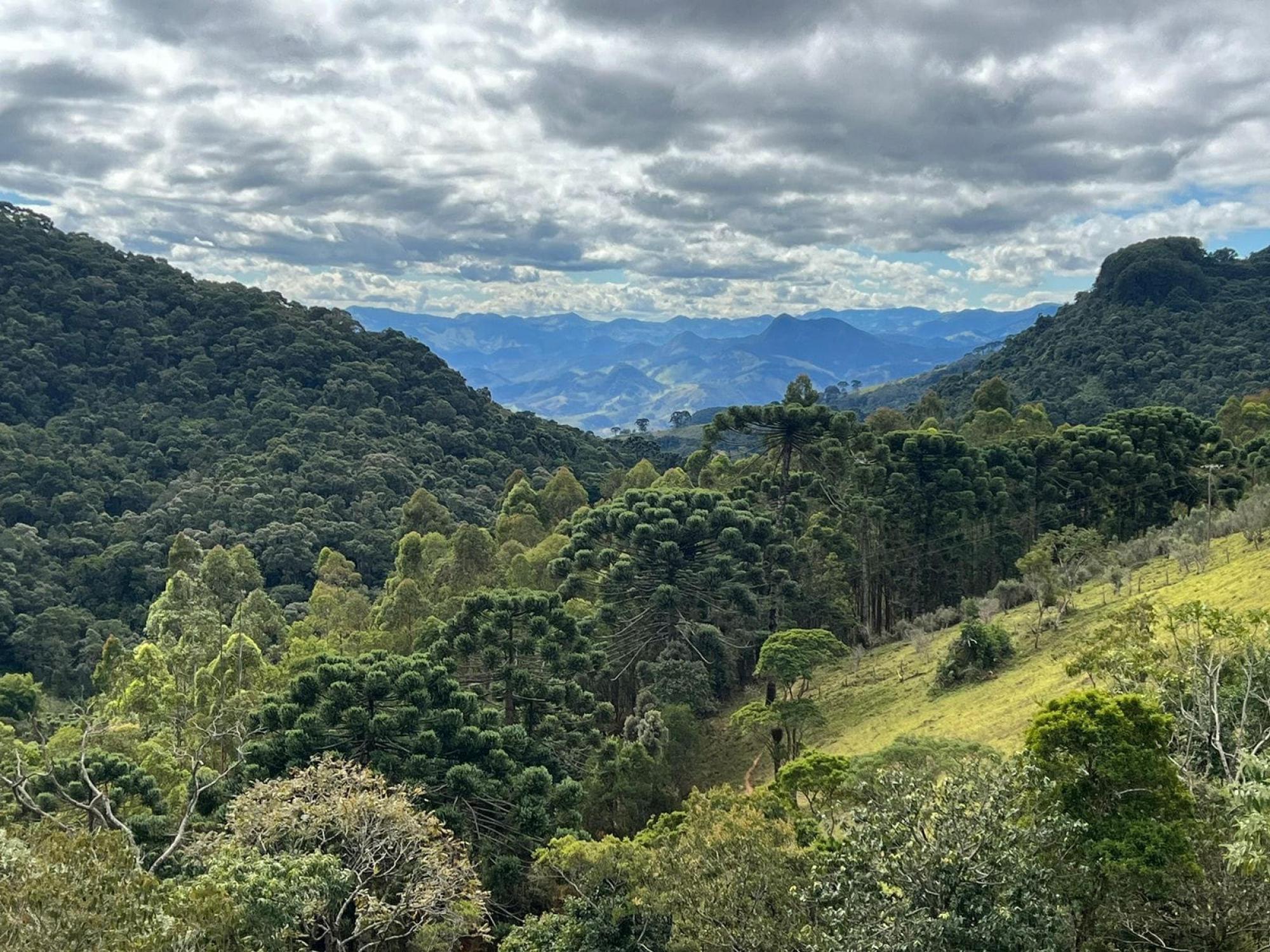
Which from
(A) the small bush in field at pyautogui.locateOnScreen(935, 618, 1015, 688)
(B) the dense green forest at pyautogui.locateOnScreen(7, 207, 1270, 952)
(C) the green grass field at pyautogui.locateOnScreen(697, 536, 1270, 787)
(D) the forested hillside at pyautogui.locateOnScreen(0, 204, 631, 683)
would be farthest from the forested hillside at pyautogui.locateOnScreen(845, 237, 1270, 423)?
(A) the small bush in field at pyautogui.locateOnScreen(935, 618, 1015, 688)

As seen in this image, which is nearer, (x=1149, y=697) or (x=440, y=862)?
(x=1149, y=697)

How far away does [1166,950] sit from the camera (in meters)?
14.4

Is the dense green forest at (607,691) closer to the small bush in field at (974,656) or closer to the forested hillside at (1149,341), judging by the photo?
the small bush in field at (974,656)

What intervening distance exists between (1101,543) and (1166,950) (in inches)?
1546

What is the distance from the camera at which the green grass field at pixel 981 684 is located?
32.6m

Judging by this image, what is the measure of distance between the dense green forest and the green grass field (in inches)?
38.5

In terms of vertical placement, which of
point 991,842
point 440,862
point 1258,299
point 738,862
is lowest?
point 440,862

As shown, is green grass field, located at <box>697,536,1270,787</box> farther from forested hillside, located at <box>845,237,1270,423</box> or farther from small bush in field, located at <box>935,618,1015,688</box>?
forested hillside, located at <box>845,237,1270,423</box>

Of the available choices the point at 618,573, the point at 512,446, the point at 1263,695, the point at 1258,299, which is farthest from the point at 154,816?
the point at 1258,299

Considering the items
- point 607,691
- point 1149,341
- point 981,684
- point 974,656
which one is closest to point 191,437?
point 607,691

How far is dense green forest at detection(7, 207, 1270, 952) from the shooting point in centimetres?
1406

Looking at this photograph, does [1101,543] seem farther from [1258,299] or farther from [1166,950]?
[1258,299]

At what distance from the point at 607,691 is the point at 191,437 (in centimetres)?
7497

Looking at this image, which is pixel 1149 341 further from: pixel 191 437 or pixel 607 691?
pixel 191 437
